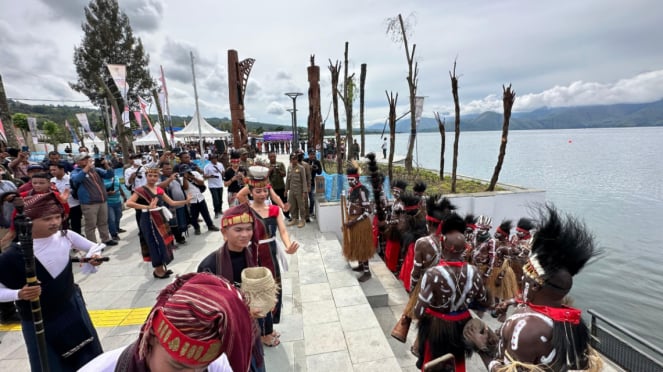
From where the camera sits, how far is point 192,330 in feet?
2.63

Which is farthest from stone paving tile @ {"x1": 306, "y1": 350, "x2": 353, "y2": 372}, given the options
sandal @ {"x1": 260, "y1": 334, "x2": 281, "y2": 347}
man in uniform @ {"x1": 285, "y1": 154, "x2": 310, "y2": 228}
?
man in uniform @ {"x1": 285, "y1": 154, "x2": 310, "y2": 228}

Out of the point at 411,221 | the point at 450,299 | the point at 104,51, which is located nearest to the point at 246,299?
the point at 450,299

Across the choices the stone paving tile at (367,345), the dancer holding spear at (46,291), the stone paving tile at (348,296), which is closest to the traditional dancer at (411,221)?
the stone paving tile at (348,296)

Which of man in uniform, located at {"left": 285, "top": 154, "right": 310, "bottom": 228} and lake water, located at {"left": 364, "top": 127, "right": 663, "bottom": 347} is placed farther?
man in uniform, located at {"left": 285, "top": 154, "right": 310, "bottom": 228}

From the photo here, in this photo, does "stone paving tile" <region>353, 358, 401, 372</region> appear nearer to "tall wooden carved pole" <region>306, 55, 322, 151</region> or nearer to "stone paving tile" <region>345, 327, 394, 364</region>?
"stone paving tile" <region>345, 327, 394, 364</region>

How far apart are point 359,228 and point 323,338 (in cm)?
216

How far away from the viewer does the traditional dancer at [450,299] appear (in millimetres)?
2377

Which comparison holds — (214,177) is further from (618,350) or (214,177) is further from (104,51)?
(104,51)

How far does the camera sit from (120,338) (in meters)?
3.52

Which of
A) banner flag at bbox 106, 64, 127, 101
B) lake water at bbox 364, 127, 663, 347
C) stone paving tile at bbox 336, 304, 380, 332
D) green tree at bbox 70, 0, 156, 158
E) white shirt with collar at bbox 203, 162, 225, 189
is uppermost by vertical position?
green tree at bbox 70, 0, 156, 158

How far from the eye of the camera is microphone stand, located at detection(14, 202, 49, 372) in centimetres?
179

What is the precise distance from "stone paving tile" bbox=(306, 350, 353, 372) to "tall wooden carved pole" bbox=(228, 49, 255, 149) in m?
10.9

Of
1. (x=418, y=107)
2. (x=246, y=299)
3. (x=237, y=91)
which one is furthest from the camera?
(x=418, y=107)

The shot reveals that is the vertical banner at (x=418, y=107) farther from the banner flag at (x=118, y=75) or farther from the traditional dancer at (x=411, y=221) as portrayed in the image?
the banner flag at (x=118, y=75)
